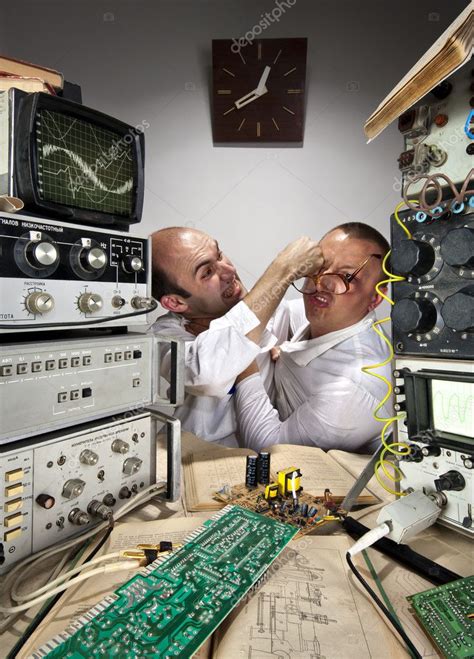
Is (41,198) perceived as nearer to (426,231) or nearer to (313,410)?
(426,231)

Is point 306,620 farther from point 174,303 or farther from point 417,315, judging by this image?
point 174,303

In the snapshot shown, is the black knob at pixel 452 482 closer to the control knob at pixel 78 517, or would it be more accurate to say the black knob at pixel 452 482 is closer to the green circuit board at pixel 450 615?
the green circuit board at pixel 450 615

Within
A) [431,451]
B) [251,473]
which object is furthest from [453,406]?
[251,473]

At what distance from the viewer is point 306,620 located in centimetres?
73

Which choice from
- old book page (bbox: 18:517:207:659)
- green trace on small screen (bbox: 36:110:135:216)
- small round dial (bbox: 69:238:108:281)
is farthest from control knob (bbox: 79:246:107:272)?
old book page (bbox: 18:517:207:659)

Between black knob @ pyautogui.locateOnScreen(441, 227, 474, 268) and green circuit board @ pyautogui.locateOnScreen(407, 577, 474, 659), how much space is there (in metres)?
0.65

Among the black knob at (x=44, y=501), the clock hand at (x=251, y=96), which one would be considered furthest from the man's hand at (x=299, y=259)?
the black knob at (x=44, y=501)

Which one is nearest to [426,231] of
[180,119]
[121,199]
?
[121,199]

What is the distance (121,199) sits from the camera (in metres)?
1.17

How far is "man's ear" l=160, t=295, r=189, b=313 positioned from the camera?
186 centimetres

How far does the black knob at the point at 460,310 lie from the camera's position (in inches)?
36.7

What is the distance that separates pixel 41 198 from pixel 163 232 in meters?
0.91

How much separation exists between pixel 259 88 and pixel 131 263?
1111 mm

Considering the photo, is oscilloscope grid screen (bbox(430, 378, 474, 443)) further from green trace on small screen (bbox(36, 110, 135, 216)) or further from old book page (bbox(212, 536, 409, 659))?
green trace on small screen (bbox(36, 110, 135, 216))
